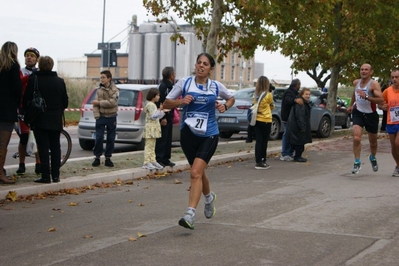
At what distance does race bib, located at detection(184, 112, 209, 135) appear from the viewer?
326 inches

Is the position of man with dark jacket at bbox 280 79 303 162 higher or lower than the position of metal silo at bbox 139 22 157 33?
lower

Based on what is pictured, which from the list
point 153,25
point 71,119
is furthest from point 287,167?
point 153,25

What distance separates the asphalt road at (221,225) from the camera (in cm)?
677

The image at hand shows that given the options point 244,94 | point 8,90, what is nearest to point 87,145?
point 244,94

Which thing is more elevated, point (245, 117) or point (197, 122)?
point (197, 122)

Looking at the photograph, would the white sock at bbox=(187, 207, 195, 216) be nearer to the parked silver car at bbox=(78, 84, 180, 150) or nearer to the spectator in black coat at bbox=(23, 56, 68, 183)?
the spectator in black coat at bbox=(23, 56, 68, 183)

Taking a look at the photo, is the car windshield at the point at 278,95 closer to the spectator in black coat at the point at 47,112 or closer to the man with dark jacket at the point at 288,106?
the man with dark jacket at the point at 288,106

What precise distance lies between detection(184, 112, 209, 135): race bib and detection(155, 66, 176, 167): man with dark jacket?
18.6 ft

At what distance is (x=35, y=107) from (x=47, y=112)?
0.93 ft

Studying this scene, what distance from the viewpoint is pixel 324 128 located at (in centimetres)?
2481

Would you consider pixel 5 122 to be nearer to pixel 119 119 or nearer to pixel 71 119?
pixel 119 119

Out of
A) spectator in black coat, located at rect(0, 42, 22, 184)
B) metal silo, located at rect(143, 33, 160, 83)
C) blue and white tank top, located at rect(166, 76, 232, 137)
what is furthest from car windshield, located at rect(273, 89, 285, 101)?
metal silo, located at rect(143, 33, 160, 83)

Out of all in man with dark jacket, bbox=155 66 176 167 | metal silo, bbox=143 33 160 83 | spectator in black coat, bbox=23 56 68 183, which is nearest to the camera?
spectator in black coat, bbox=23 56 68 183

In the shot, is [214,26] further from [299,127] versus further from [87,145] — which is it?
[87,145]
